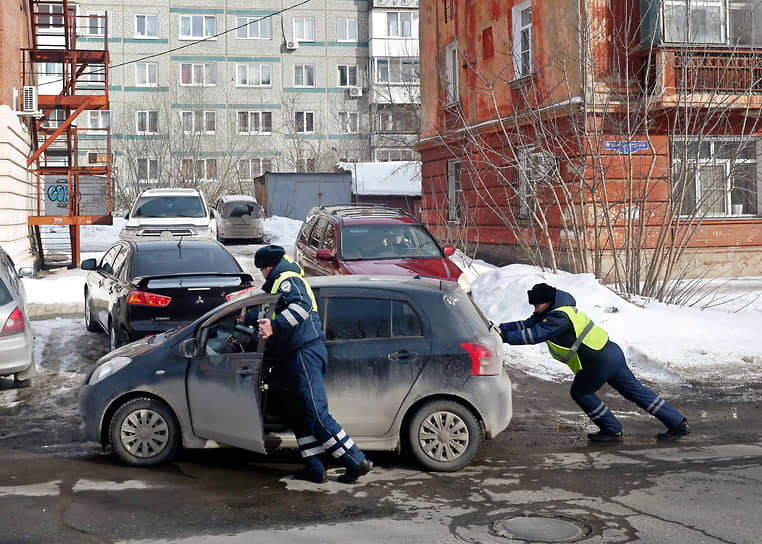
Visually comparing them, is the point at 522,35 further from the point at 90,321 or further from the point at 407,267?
the point at 90,321

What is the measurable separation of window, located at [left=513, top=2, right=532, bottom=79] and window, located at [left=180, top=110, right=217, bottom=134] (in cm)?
3439

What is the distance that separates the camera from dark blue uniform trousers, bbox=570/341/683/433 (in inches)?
299

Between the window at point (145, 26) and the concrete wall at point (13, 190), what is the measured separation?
3315 cm

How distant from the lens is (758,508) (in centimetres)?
559

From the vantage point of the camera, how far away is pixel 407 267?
40.7ft

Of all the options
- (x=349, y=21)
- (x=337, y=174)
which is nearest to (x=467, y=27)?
(x=337, y=174)

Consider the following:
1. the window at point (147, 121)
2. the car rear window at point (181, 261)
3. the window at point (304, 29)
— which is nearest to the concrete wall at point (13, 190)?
the car rear window at point (181, 261)

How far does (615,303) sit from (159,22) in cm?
4644

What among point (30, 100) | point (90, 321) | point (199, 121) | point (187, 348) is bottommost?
point (90, 321)

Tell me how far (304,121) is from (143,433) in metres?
50.2

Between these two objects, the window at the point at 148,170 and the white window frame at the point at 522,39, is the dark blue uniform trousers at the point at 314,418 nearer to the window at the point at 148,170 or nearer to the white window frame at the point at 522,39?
the white window frame at the point at 522,39

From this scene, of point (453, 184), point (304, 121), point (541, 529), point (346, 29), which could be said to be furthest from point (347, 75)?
point (541, 529)

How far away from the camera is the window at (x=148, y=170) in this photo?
50.1m

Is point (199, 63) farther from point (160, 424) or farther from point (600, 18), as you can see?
point (160, 424)
